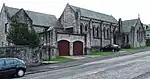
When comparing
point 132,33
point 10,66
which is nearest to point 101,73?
point 10,66

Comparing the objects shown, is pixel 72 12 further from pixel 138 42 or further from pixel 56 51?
pixel 138 42

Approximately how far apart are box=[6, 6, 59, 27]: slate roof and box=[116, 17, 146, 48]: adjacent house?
1986cm

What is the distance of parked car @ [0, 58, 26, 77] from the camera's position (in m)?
17.0

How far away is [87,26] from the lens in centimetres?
4612

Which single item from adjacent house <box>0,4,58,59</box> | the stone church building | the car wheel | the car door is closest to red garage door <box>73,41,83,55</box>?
the stone church building

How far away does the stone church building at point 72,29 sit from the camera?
3406 centimetres

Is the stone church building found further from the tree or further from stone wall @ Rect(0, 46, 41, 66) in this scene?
stone wall @ Rect(0, 46, 41, 66)

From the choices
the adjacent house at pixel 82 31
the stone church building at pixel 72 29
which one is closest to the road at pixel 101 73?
the stone church building at pixel 72 29

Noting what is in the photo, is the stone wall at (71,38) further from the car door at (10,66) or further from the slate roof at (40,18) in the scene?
the car door at (10,66)

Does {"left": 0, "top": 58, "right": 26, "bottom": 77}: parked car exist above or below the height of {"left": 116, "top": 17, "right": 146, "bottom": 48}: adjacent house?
below

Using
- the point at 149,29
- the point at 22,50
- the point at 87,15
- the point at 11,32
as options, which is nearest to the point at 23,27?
the point at 11,32

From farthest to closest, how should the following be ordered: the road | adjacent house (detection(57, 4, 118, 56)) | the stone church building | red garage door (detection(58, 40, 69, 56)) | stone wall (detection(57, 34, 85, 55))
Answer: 1. adjacent house (detection(57, 4, 118, 56))
2. red garage door (detection(58, 40, 69, 56))
3. stone wall (detection(57, 34, 85, 55))
4. the stone church building
5. the road

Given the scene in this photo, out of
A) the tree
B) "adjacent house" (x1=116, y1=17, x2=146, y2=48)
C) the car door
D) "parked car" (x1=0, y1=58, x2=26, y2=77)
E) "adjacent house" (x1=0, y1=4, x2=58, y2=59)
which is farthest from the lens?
"adjacent house" (x1=116, y1=17, x2=146, y2=48)

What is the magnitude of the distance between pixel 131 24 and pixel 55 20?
22773mm
